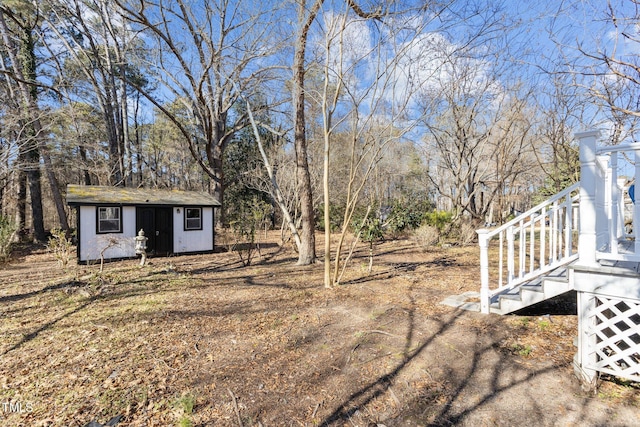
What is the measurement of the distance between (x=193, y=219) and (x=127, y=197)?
2226 millimetres

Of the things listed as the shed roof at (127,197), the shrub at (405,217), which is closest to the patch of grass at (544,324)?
the shrub at (405,217)

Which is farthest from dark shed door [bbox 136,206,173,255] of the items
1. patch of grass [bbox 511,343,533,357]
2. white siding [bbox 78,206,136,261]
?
patch of grass [bbox 511,343,533,357]

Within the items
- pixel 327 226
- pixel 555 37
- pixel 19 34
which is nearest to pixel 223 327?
pixel 327 226

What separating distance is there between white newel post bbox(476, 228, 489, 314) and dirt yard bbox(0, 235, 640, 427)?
21cm

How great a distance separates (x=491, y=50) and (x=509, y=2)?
252 cm

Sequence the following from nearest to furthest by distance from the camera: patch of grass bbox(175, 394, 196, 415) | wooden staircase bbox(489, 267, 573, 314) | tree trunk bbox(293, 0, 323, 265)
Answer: patch of grass bbox(175, 394, 196, 415) → wooden staircase bbox(489, 267, 573, 314) → tree trunk bbox(293, 0, 323, 265)

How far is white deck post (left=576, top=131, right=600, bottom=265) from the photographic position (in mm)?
2553

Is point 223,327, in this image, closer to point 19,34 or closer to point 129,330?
point 129,330

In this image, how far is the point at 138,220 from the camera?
9984 millimetres

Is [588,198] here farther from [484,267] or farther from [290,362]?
[290,362]

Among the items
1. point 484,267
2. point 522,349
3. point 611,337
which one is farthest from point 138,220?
point 611,337

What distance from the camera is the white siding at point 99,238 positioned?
8.99 m

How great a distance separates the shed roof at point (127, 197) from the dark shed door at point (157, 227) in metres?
0.34

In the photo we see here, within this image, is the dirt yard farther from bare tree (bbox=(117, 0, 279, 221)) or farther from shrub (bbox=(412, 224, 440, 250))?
shrub (bbox=(412, 224, 440, 250))
